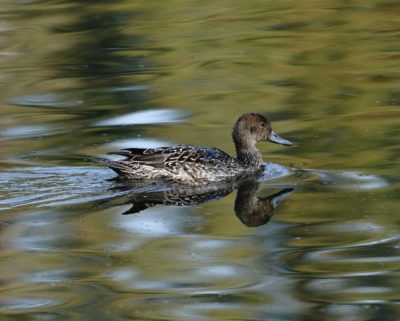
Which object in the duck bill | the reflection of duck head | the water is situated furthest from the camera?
the duck bill

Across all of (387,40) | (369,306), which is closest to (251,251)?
(369,306)

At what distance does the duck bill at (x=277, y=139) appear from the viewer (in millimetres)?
12320

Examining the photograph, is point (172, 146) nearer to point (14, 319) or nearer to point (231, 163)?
point (231, 163)

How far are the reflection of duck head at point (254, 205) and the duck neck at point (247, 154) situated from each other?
450mm

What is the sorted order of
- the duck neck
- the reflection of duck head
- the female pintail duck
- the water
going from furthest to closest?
1. the duck neck
2. the female pintail duck
3. the reflection of duck head
4. the water

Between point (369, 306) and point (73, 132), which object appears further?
point (73, 132)

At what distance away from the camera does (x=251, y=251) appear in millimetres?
9062

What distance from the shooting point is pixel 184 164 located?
1159 centimetres

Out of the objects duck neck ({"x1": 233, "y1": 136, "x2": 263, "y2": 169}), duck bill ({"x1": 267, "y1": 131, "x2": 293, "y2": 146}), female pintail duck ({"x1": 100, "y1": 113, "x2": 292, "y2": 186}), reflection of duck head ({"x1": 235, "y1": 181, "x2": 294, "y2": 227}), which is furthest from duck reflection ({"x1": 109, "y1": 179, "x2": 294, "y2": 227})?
duck bill ({"x1": 267, "y1": 131, "x2": 293, "y2": 146})

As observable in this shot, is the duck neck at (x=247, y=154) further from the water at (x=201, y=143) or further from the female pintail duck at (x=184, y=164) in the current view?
the water at (x=201, y=143)

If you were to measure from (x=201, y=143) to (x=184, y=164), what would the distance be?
137cm

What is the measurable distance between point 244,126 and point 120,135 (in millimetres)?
1473

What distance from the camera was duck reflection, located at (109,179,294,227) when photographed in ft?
33.8

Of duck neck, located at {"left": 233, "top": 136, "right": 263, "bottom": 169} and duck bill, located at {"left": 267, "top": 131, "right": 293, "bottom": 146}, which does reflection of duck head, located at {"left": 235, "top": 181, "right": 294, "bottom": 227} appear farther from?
duck bill, located at {"left": 267, "top": 131, "right": 293, "bottom": 146}
